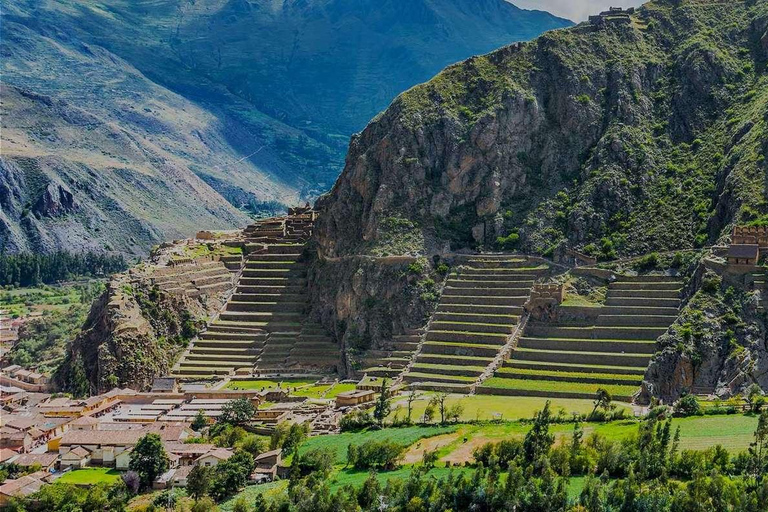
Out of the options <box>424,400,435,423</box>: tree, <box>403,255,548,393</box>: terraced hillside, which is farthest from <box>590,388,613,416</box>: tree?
<box>403,255,548,393</box>: terraced hillside

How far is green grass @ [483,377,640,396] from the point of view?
9694cm

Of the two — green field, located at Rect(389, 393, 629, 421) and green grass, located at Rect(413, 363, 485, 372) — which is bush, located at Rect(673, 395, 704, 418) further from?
green grass, located at Rect(413, 363, 485, 372)

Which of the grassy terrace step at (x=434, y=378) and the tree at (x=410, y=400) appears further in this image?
the grassy terrace step at (x=434, y=378)

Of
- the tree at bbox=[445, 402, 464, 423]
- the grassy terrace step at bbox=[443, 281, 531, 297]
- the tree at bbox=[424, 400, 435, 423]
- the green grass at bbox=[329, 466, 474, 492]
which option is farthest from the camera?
the grassy terrace step at bbox=[443, 281, 531, 297]

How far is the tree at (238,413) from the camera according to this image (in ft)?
333

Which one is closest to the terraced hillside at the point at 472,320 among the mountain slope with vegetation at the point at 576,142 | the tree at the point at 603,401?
the mountain slope with vegetation at the point at 576,142

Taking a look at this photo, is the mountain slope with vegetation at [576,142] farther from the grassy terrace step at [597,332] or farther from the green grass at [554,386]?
the green grass at [554,386]

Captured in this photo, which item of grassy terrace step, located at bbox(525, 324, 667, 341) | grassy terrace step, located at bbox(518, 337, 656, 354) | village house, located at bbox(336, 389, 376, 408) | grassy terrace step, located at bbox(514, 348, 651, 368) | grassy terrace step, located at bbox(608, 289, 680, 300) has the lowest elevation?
village house, located at bbox(336, 389, 376, 408)

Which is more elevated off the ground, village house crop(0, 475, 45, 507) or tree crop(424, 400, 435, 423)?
tree crop(424, 400, 435, 423)

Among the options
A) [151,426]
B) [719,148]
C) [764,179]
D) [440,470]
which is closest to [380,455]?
[440,470]

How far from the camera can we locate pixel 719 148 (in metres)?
128

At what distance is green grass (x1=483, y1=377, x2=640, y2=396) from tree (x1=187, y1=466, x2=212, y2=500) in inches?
1215

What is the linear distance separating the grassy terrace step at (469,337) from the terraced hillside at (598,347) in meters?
2.26

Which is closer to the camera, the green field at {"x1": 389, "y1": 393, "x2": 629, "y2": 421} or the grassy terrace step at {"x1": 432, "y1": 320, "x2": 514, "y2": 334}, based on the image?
the green field at {"x1": 389, "y1": 393, "x2": 629, "y2": 421}
